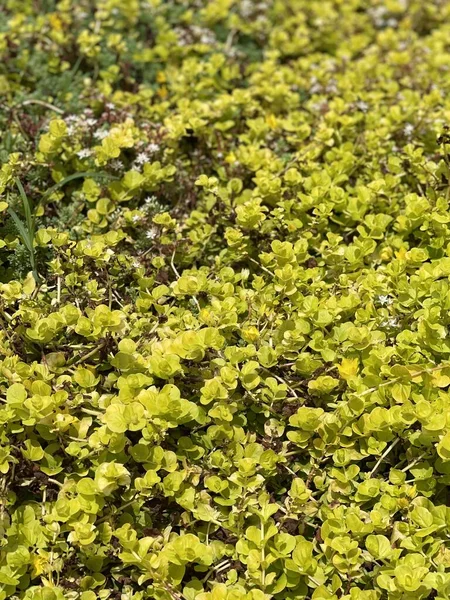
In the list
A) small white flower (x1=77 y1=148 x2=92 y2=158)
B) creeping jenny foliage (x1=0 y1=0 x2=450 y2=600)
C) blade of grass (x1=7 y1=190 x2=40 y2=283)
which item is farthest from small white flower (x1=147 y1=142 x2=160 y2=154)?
blade of grass (x1=7 y1=190 x2=40 y2=283)

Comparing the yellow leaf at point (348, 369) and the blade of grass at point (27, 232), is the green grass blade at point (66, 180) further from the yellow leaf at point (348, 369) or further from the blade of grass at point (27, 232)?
the yellow leaf at point (348, 369)

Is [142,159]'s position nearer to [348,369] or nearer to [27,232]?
[27,232]

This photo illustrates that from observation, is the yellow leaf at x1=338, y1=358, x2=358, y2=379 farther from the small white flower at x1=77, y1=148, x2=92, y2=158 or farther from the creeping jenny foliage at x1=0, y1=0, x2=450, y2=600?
the small white flower at x1=77, y1=148, x2=92, y2=158

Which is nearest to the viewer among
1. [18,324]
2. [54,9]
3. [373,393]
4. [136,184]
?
[373,393]

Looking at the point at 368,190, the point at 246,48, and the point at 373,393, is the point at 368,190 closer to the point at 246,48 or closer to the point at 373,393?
the point at 373,393

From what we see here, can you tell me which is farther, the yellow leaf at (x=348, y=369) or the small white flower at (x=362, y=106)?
the small white flower at (x=362, y=106)

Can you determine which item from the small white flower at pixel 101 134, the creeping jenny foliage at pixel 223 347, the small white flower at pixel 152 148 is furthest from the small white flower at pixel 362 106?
the small white flower at pixel 101 134

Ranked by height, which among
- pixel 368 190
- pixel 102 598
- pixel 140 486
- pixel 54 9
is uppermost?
pixel 54 9

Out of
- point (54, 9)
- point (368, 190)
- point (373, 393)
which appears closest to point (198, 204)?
point (368, 190)
